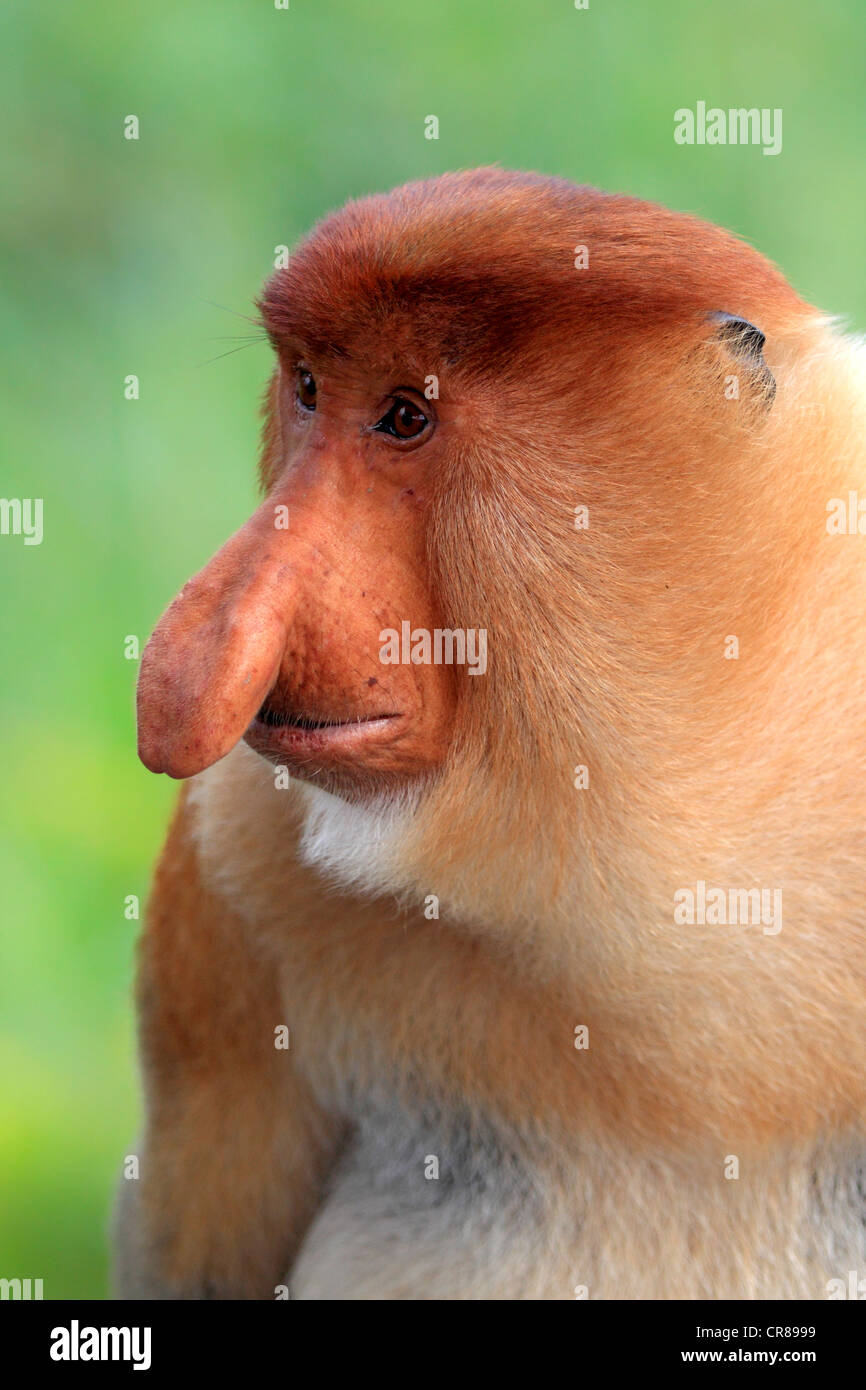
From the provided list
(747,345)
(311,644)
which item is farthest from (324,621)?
(747,345)

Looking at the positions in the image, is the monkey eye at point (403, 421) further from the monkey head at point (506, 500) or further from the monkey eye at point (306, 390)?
the monkey eye at point (306, 390)

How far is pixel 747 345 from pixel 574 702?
429 millimetres

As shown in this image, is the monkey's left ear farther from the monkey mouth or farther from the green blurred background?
the green blurred background

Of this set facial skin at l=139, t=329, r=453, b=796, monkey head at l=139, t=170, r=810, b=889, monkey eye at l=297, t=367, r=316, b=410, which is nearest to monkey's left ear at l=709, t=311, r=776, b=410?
monkey head at l=139, t=170, r=810, b=889

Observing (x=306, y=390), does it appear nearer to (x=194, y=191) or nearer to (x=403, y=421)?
(x=403, y=421)

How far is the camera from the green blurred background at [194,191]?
14.6 ft

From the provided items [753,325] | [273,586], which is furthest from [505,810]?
[753,325]

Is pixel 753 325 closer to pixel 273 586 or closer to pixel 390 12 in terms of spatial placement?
pixel 273 586

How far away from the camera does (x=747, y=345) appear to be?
5.52ft

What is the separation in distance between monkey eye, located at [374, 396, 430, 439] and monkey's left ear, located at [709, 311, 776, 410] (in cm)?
33

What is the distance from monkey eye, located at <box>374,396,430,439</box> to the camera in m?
1.64

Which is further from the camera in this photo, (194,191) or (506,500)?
(194,191)

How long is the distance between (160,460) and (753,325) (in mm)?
3267

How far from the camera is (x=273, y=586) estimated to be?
151 cm
